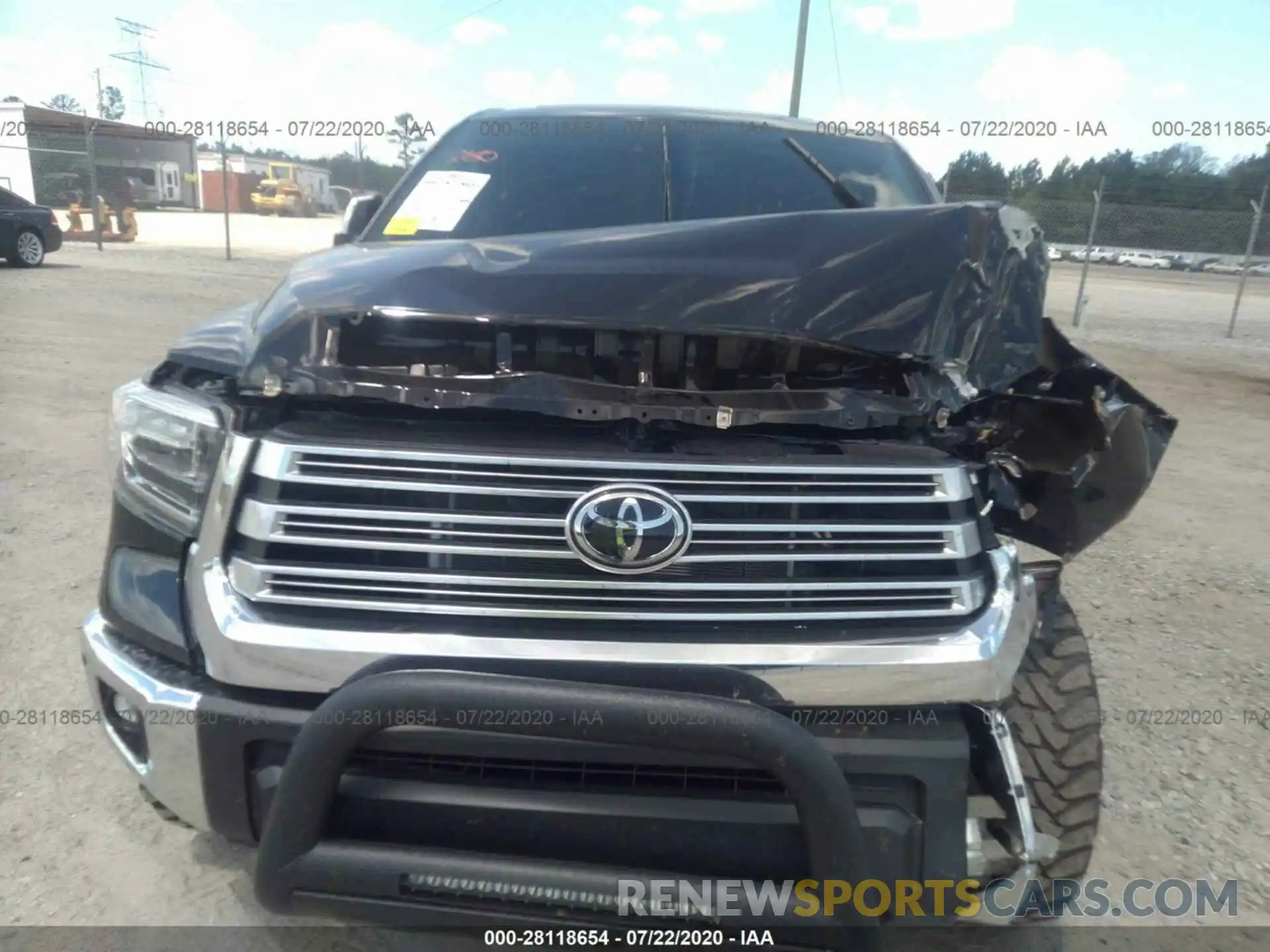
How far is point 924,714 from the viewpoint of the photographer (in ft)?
5.84

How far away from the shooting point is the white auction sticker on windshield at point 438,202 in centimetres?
304

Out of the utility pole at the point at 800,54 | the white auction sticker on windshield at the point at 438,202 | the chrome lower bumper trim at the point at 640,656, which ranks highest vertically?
the utility pole at the point at 800,54

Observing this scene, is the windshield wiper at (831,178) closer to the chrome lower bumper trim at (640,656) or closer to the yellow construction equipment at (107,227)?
the chrome lower bumper trim at (640,656)

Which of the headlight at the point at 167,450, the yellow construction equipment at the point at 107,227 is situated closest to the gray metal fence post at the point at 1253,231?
the headlight at the point at 167,450

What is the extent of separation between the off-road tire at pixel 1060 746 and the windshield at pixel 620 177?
1.61 meters

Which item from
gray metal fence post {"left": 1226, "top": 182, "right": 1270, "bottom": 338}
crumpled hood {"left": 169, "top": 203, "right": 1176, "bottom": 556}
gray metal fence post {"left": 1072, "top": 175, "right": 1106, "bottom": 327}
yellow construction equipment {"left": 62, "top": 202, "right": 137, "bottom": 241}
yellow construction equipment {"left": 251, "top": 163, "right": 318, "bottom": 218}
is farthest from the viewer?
yellow construction equipment {"left": 251, "top": 163, "right": 318, "bottom": 218}

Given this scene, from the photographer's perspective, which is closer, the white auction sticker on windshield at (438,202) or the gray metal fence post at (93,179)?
the white auction sticker on windshield at (438,202)

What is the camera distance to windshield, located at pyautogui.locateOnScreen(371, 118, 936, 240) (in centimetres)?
304

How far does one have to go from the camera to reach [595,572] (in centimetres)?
174

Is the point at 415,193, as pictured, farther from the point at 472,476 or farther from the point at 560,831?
the point at 560,831

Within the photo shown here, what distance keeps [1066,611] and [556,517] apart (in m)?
1.39

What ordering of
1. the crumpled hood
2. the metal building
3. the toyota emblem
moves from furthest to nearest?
the metal building → the crumpled hood → the toyota emblem

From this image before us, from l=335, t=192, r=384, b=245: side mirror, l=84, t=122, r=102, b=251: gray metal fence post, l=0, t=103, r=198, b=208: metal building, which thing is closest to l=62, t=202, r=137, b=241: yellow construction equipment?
l=0, t=103, r=198, b=208: metal building

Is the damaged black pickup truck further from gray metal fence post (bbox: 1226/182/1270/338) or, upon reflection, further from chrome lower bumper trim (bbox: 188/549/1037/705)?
gray metal fence post (bbox: 1226/182/1270/338)
